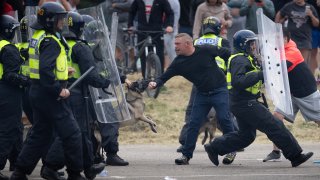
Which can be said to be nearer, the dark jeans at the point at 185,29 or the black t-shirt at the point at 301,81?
the black t-shirt at the point at 301,81

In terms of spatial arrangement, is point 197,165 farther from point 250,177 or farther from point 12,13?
point 12,13

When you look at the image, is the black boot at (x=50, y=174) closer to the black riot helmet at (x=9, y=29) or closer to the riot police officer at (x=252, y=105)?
the black riot helmet at (x=9, y=29)

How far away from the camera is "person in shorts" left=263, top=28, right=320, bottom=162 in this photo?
16.4 meters

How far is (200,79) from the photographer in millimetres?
16500

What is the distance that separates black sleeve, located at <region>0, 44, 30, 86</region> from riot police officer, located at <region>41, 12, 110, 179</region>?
0.58m

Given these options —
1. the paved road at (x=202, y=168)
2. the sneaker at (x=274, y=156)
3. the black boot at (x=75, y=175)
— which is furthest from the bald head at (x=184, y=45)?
the black boot at (x=75, y=175)

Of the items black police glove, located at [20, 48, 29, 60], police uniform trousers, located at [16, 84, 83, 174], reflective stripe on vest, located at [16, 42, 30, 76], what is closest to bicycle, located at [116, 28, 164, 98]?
reflective stripe on vest, located at [16, 42, 30, 76]

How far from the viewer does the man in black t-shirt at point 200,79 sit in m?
16.5

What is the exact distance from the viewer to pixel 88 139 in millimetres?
13961

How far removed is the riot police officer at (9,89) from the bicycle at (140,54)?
268 inches

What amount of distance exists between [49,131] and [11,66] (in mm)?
949

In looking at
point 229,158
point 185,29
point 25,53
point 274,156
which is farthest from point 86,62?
point 185,29

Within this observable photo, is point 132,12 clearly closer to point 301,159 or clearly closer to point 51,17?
point 301,159

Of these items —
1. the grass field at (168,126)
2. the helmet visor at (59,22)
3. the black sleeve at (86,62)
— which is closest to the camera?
the helmet visor at (59,22)
